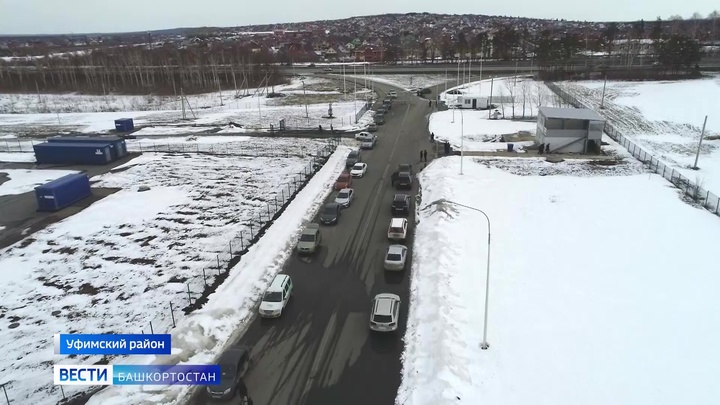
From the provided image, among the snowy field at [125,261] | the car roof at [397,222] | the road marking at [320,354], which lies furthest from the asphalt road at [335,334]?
the snowy field at [125,261]

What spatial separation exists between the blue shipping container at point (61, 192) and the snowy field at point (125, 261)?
193cm

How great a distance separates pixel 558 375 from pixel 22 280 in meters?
27.0

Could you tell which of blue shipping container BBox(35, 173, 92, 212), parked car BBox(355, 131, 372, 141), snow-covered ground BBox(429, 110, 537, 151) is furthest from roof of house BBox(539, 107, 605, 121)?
blue shipping container BBox(35, 173, 92, 212)

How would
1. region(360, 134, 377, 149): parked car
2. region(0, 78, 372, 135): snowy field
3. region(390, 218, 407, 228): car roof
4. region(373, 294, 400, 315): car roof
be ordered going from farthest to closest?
1. region(0, 78, 372, 135): snowy field
2. region(360, 134, 377, 149): parked car
3. region(390, 218, 407, 228): car roof
4. region(373, 294, 400, 315): car roof

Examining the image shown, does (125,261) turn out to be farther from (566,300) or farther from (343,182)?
(566,300)

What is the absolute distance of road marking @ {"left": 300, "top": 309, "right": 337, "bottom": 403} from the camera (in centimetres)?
1692

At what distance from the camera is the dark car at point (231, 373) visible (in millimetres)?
16188

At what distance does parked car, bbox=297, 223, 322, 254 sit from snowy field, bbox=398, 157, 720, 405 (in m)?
5.89

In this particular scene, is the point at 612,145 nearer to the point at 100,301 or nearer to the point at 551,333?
the point at 551,333

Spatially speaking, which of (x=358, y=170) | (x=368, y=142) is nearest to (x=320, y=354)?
(x=358, y=170)
